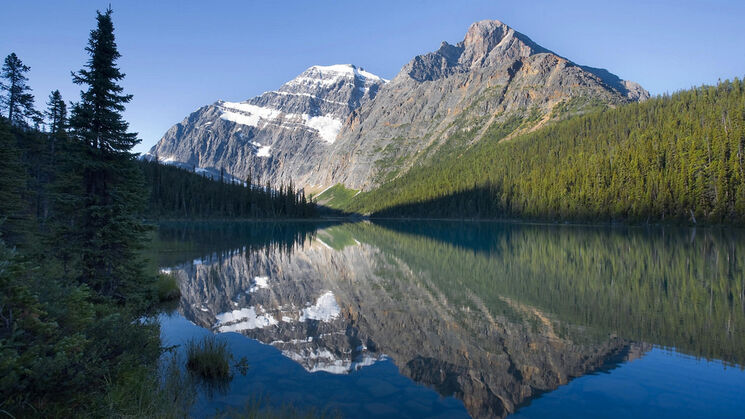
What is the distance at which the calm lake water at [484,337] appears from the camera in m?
10.5

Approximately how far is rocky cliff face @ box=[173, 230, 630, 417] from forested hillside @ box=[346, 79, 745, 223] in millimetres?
77579

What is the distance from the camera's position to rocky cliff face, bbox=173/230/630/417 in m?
12.0

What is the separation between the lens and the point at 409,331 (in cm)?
1655

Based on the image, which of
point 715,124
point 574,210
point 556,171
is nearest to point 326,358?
point 574,210

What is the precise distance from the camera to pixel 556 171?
124812 millimetres

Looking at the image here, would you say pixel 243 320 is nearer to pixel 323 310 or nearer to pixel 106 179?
pixel 323 310

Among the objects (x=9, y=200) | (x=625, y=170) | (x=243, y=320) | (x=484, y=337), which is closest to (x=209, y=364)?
(x=243, y=320)

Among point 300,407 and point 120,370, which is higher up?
point 120,370

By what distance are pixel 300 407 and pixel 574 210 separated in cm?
10905

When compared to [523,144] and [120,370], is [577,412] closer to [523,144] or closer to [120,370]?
[120,370]

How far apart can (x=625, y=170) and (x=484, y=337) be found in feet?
332

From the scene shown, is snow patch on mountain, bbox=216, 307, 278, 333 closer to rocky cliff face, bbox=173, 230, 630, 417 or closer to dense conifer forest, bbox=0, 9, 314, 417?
rocky cliff face, bbox=173, 230, 630, 417

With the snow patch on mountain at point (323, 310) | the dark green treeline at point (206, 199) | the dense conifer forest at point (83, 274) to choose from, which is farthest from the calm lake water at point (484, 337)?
the dark green treeline at point (206, 199)

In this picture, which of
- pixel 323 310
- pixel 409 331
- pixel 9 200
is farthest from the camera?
pixel 9 200
